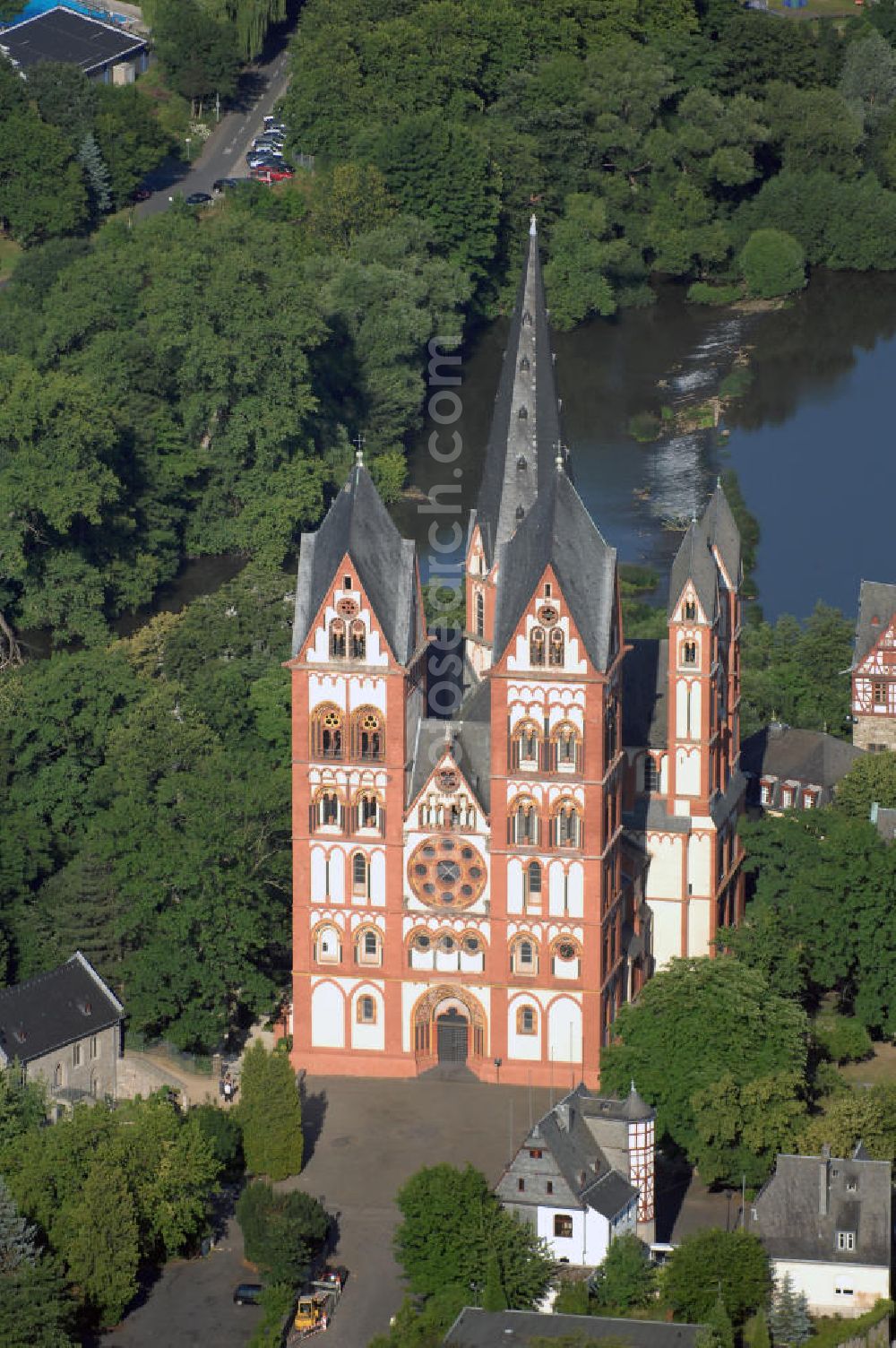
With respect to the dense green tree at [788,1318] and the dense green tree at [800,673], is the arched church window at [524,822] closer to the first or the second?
the dense green tree at [788,1318]

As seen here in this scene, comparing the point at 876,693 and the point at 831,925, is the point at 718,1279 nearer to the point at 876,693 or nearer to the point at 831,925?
the point at 831,925

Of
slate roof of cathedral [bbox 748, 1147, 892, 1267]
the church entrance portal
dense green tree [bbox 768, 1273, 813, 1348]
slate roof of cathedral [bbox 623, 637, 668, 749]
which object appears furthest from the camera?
slate roof of cathedral [bbox 623, 637, 668, 749]

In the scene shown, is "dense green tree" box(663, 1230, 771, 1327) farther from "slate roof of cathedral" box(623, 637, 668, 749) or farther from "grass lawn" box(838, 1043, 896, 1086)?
"slate roof of cathedral" box(623, 637, 668, 749)

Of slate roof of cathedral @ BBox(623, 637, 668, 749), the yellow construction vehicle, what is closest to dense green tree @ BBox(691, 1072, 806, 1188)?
the yellow construction vehicle

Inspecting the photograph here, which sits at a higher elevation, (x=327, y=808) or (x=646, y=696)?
(x=646, y=696)

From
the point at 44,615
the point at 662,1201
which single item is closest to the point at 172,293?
the point at 44,615

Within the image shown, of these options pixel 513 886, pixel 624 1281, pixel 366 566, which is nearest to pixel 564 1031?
pixel 513 886
